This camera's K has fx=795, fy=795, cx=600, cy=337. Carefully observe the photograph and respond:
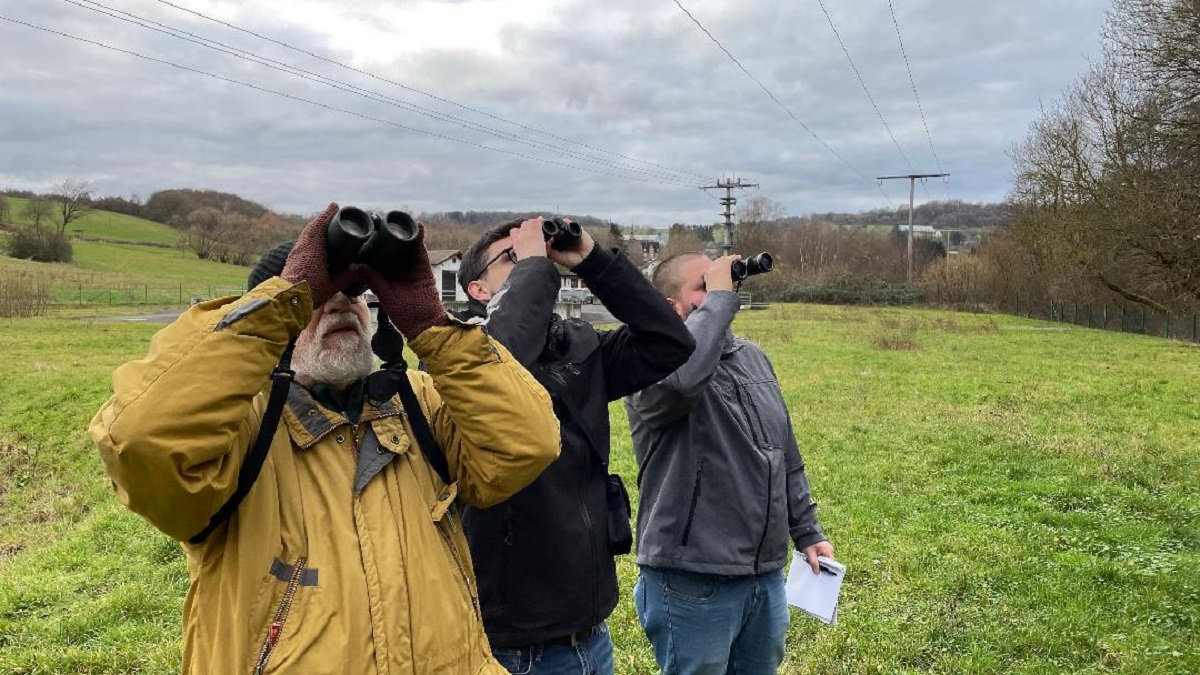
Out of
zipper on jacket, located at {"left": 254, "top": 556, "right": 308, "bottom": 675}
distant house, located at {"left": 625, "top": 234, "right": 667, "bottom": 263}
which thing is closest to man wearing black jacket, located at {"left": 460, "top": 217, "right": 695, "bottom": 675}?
zipper on jacket, located at {"left": 254, "top": 556, "right": 308, "bottom": 675}

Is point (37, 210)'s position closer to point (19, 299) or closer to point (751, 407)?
point (19, 299)

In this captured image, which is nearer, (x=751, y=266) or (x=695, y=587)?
(x=695, y=587)

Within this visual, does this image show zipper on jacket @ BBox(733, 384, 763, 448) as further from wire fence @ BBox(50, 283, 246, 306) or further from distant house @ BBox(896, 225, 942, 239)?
distant house @ BBox(896, 225, 942, 239)

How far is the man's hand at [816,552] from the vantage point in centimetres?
302

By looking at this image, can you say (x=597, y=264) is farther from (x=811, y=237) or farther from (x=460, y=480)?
(x=811, y=237)

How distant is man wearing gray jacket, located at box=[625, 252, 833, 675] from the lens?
8.59 ft

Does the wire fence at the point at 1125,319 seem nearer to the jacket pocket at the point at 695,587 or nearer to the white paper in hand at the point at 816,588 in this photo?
the white paper in hand at the point at 816,588

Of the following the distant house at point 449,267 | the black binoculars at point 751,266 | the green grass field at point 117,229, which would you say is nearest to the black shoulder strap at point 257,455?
the distant house at point 449,267

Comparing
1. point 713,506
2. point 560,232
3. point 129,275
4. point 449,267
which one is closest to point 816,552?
point 713,506

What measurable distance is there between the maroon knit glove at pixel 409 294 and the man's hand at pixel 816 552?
77.3 inches

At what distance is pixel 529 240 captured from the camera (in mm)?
2312

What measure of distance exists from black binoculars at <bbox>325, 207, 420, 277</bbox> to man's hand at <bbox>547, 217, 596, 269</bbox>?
787mm

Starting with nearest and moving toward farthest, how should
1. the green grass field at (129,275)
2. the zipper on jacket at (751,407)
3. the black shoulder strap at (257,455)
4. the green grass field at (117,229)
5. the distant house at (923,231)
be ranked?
the black shoulder strap at (257,455) < the zipper on jacket at (751,407) < the green grass field at (129,275) < the green grass field at (117,229) < the distant house at (923,231)

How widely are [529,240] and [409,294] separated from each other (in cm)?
68
